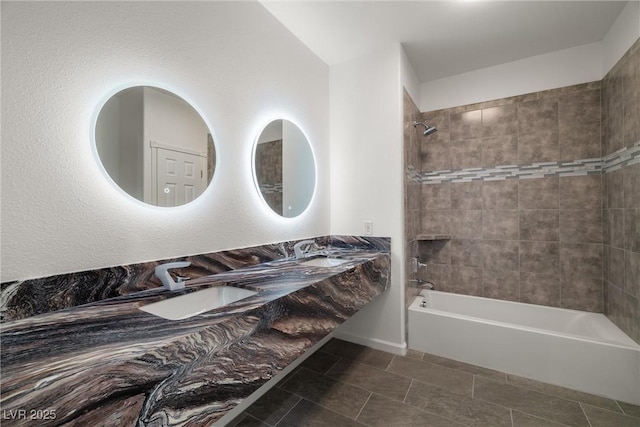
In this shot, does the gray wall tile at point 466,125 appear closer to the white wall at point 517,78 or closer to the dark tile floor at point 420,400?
the white wall at point 517,78

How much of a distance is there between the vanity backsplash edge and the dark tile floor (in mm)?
929

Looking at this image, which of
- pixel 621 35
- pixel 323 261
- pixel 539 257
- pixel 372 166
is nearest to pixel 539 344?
pixel 539 257

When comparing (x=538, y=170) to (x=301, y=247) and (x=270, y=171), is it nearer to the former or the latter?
(x=301, y=247)

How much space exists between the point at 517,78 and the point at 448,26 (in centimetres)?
104

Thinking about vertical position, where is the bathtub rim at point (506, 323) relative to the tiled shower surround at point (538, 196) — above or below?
below

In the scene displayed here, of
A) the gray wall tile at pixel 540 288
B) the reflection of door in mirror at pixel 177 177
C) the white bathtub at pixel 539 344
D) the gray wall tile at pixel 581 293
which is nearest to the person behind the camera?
the reflection of door in mirror at pixel 177 177

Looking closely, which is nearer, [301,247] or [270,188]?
[270,188]

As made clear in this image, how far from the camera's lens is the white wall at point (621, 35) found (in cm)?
180

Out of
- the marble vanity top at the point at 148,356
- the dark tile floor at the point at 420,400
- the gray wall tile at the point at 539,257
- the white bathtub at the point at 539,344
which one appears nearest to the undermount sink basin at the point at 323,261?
the marble vanity top at the point at 148,356

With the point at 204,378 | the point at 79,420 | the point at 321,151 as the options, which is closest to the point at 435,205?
the point at 321,151

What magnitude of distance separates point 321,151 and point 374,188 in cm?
61

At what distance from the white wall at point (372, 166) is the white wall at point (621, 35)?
4.89ft

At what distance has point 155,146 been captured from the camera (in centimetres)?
136

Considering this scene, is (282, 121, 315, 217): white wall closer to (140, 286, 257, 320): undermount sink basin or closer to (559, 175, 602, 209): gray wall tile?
(140, 286, 257, 320): undermount sink basin
